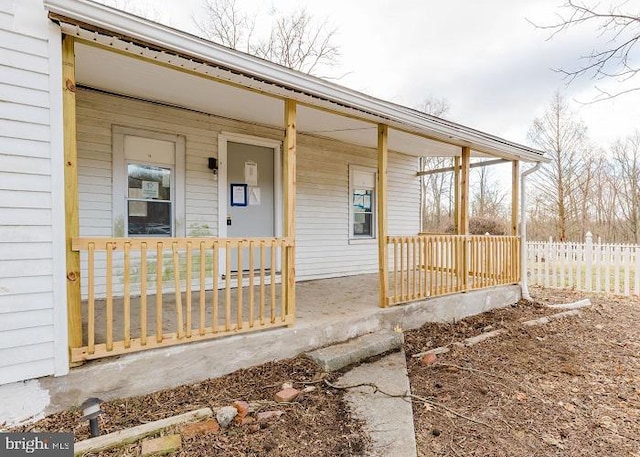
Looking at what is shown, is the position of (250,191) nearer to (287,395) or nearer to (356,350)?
(356,350)

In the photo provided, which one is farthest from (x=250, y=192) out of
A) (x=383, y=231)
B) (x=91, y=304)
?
(x=91, y=304)

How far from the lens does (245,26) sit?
13.1 metres

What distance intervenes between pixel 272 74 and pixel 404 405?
2918 mm

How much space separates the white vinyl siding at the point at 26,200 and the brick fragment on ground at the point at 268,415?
1412mm

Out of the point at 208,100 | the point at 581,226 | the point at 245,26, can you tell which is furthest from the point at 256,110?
the point at 581,226

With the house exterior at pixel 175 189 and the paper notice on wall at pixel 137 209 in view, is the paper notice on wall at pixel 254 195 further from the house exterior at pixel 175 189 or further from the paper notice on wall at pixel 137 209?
the paper notice on wall at pixel 137 209

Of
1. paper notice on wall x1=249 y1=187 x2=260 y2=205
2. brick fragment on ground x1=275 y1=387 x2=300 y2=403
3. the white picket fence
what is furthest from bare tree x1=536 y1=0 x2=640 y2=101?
the white picket fence

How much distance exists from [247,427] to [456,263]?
155 inches

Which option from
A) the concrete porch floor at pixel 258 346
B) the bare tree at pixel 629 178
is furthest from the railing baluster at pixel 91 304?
the bare tree at pixel 629 178

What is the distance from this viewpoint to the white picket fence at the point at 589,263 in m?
7.43

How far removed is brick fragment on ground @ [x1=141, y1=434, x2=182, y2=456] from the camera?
209cm

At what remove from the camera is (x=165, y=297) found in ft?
14.9

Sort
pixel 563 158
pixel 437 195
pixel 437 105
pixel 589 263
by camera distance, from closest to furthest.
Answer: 1. pixel 589 263
2. pixel 563 158
3. pixel 437 105
4. pixel 437 195

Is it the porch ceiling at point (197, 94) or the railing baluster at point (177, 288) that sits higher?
the porch ceiling at point (197, 94)
